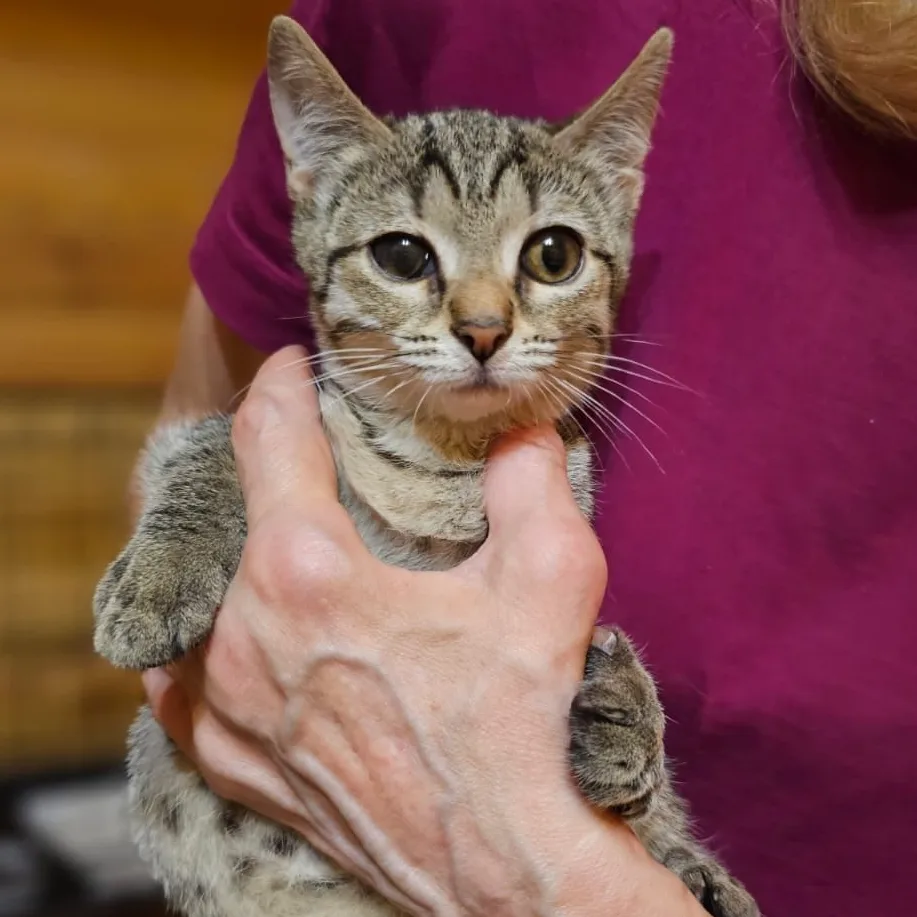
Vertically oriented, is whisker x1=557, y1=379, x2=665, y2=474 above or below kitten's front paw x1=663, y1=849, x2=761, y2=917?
above

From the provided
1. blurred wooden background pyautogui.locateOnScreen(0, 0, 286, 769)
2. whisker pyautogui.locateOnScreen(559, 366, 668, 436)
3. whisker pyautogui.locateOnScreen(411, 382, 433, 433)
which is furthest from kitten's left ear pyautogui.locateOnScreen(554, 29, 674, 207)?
blurred wooden background pyautogui.locateOnScreen(0, 0, 286, 769)

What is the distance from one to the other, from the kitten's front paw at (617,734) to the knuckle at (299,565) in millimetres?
228

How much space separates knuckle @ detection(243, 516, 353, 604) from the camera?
78 centimetres

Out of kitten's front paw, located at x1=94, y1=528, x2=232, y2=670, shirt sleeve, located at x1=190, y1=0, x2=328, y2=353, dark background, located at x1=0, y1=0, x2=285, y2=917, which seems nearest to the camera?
kitten's front paw, located at x1=94, y1=528, x2=232, y2=670

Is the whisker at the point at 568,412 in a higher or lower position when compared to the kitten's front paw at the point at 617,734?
higher

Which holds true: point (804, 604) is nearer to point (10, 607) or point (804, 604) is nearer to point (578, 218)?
point (578, 218)

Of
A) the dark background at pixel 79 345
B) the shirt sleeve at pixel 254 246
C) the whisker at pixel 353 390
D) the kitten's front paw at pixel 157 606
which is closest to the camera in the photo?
the kitten's front paw at pixel 157 606

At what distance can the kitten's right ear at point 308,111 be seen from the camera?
3.00ft

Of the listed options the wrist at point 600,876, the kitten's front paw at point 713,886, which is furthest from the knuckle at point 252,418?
the kitten's front paw at point 713,886

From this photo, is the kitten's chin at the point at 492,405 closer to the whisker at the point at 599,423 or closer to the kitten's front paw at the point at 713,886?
the whisker at the point at 599,423

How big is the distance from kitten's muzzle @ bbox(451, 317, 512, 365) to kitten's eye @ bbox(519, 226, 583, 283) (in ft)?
0.37

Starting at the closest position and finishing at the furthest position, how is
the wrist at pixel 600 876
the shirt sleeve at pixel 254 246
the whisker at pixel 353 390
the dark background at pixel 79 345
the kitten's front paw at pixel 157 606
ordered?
1. the wrist at pixel 600 876
2. the kitten's front paw at pixel 157 606
3. the whisker at pixel 353 390
4. the shirt sleeve at pixel 254 246
5. the dark background at pixel 79 345

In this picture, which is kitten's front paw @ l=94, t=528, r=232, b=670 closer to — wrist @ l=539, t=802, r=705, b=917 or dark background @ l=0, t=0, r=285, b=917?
wrist @ l=539, t=802, r=705, b=917

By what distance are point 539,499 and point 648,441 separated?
15 cm
